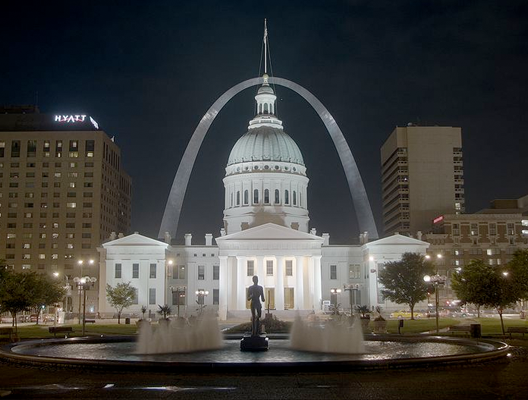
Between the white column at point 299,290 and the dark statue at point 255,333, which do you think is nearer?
the dark statue at point 255,333

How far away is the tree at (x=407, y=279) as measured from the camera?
3698 inches

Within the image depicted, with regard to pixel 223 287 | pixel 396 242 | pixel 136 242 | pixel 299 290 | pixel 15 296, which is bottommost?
pixel 15 296

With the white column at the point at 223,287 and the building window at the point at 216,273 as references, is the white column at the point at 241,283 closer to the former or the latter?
the white column at the point at 223,287

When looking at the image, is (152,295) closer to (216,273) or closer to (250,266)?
(216,273)

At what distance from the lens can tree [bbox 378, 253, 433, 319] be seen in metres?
93.9

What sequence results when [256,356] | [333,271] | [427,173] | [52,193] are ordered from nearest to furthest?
[256,356] < [333,271] < [52,193] < [427,173]

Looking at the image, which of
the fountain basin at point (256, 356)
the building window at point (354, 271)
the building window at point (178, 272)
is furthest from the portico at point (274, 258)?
the fountain basin at point (256, 356)

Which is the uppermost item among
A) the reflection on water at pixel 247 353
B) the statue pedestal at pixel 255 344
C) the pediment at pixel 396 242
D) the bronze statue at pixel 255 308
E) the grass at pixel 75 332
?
the pediment at pixel 396 242

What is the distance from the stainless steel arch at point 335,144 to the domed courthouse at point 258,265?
8590 millimetres

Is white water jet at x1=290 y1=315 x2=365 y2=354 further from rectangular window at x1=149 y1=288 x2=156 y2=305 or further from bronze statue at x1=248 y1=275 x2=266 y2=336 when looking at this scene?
rectangular window at x1=149 y1=288 x2=156 y2=305

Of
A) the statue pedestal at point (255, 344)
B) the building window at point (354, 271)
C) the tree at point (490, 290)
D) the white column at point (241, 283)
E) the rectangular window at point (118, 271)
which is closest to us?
the statue pedestal at point (255, 344)

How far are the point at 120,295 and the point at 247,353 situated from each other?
73.7 meters

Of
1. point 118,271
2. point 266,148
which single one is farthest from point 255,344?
point 266,148

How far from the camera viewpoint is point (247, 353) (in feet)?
104
